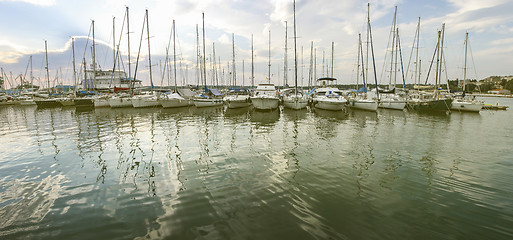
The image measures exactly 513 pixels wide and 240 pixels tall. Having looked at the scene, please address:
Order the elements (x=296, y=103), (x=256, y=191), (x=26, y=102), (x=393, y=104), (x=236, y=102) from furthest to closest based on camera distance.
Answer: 1. (x=26, y=102)
2. (x=236, y=102)
3. (x=393, y=104)
4. (x=296, y=103)
5. (x=256, y=191)

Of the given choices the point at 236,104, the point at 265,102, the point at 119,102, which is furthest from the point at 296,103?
the point at 119,102

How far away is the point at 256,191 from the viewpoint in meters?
6.10

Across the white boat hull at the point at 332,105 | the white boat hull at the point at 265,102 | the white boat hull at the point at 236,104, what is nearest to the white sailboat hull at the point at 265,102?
the white boat hull at the point at 265,102

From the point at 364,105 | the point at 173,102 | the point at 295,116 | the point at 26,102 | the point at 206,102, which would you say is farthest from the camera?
the point at 26,102

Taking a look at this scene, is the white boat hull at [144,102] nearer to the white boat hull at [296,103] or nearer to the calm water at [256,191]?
the white boat hull at [296,103]

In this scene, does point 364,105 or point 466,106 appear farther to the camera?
point 364,105

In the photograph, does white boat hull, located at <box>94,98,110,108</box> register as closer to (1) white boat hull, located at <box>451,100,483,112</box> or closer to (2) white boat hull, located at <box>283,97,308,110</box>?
(2) white boat hull, located at <box>283,97,308,110</box>

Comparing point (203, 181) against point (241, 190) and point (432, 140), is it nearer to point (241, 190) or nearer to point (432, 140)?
point (241, 190)

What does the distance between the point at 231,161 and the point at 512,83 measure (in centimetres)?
14107

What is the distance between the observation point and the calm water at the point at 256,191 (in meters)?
4.40

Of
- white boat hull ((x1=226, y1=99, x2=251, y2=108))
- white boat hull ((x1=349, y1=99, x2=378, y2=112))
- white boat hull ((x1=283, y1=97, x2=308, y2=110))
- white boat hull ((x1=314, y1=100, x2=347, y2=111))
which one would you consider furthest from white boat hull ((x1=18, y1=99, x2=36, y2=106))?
white boat hull ((x1=349, y1=99, x2=378, y2=112))

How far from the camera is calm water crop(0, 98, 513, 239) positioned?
440cm

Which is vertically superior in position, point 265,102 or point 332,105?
point 265,102

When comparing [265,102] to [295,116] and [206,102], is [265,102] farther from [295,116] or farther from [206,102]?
[206,102]
